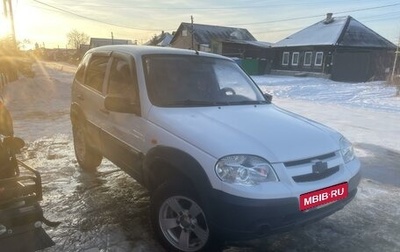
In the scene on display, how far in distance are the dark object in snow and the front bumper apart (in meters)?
1.40

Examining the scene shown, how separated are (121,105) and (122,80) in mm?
600

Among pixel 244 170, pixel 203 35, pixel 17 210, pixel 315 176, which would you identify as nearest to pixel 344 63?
pixel 203 35

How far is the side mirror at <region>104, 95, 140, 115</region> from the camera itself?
353 centimetres

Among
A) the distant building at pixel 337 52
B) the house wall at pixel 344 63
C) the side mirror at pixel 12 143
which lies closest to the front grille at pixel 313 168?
the side mirror at pixel 12 143

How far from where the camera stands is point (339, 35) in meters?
31.0

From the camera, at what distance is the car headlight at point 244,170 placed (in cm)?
265

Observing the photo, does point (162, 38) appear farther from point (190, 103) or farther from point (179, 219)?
point (179, 219)

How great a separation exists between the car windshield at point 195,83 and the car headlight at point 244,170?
42.5 inches

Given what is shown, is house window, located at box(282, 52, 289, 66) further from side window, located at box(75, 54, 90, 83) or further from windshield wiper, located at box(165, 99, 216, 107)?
windshield wiper, located at box(165, 99, 216, 107)

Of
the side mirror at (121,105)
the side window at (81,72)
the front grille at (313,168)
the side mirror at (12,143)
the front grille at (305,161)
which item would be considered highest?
the side window at (81,72)

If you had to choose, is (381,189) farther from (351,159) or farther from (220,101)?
(220,101)

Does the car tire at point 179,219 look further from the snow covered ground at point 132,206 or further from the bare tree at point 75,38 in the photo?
the bare tree at point 75,38

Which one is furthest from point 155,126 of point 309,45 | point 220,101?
point 309,45

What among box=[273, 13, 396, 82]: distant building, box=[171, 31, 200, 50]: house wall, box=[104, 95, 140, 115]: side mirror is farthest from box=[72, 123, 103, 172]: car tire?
box=[171, 31, 200, 50]: house wall
